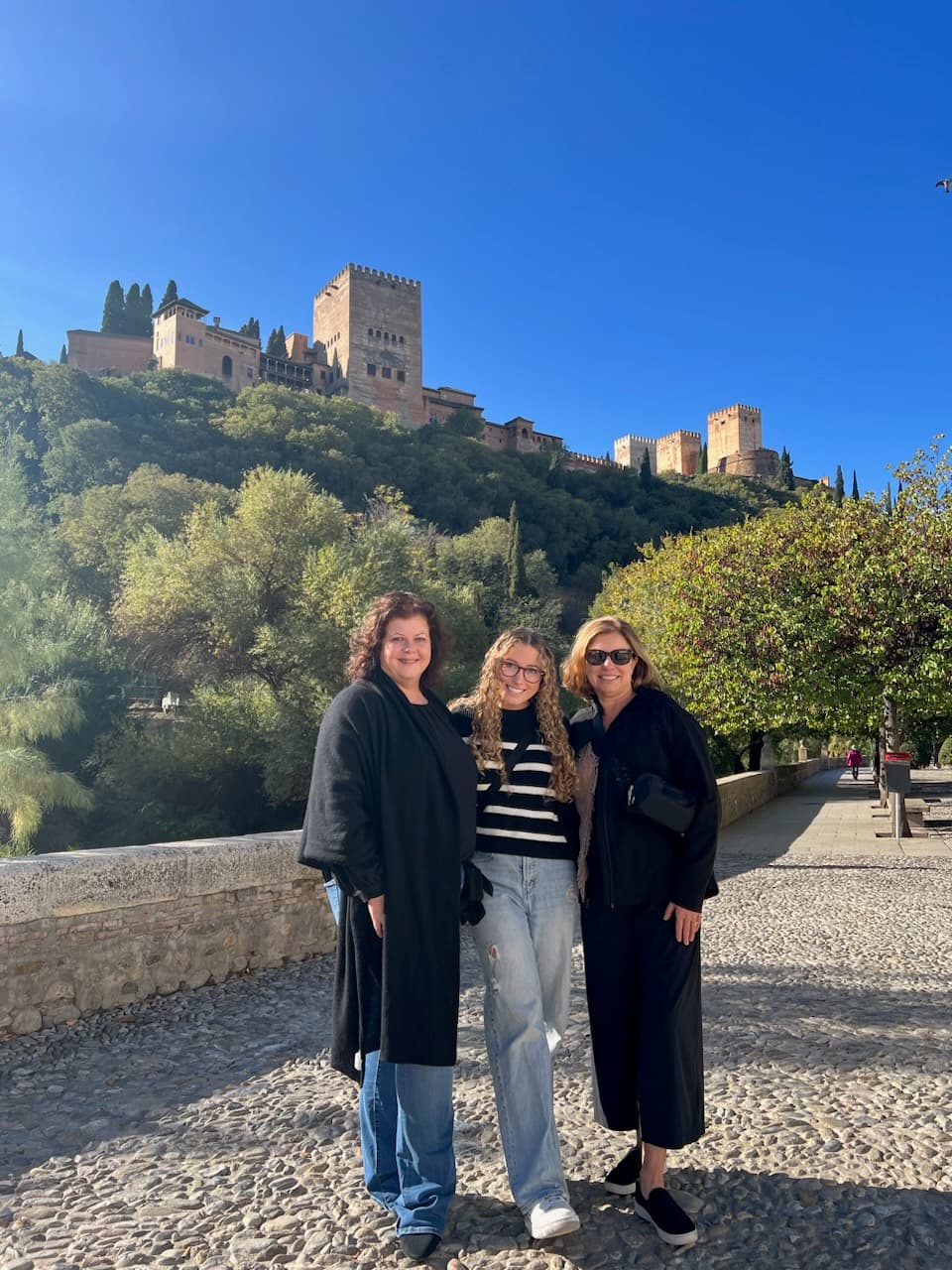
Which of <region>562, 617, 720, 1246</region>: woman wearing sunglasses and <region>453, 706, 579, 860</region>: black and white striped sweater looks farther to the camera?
<region>453, 706, 579, 860</region>: black and white striped sweater

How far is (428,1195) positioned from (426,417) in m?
91.3

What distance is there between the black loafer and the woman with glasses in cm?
26

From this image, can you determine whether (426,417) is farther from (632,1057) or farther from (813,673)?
(632,1057)

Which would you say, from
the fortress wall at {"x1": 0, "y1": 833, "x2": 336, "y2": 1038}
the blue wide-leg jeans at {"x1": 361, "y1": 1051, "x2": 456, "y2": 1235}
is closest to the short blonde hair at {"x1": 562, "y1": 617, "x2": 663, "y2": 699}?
the blue wide-leg jeans at {"x1": 361, "y1": 1051, "x2": 456, "y2": 1235}

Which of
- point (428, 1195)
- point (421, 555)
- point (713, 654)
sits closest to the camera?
point (428, 1195)

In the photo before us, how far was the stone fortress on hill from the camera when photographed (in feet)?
259

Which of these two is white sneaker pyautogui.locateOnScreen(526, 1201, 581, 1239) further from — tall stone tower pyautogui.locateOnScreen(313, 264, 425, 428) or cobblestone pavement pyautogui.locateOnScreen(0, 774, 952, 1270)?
tall stone tower pyautogui.locateOnScreen(313, 264, 425, 428)

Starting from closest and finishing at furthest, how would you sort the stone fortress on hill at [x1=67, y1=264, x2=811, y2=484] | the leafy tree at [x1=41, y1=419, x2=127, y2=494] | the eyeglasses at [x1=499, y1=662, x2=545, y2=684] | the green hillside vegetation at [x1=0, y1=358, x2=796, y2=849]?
the eyeglasses at [x1=499, y1=662, x2=545, y2=684] → the green hillside vegetation at [x1=0, y1=358, x2=796, y2=849] → the leafy tree at [x1=41, y1=419, x2=127, y2=494] → the stone fortress on hill at [x1=67, y1=264, x2=811, y2=484]

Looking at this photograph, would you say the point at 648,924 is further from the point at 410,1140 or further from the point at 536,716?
the point at 410,1140

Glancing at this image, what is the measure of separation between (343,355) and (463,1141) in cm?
8962

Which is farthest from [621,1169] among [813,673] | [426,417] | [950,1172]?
[426,417]

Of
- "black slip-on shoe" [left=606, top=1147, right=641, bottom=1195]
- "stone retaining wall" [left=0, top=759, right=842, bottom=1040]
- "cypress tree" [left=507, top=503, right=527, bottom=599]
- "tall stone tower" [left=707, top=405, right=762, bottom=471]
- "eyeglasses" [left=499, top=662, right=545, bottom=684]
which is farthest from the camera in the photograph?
"tall stone tower" [left=707, top=405, right=762, bottom=471]

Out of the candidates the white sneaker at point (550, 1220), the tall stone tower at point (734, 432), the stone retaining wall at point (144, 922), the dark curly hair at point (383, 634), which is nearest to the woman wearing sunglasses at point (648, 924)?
the white sneaker at point (550, 1220)

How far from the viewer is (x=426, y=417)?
90312mm
